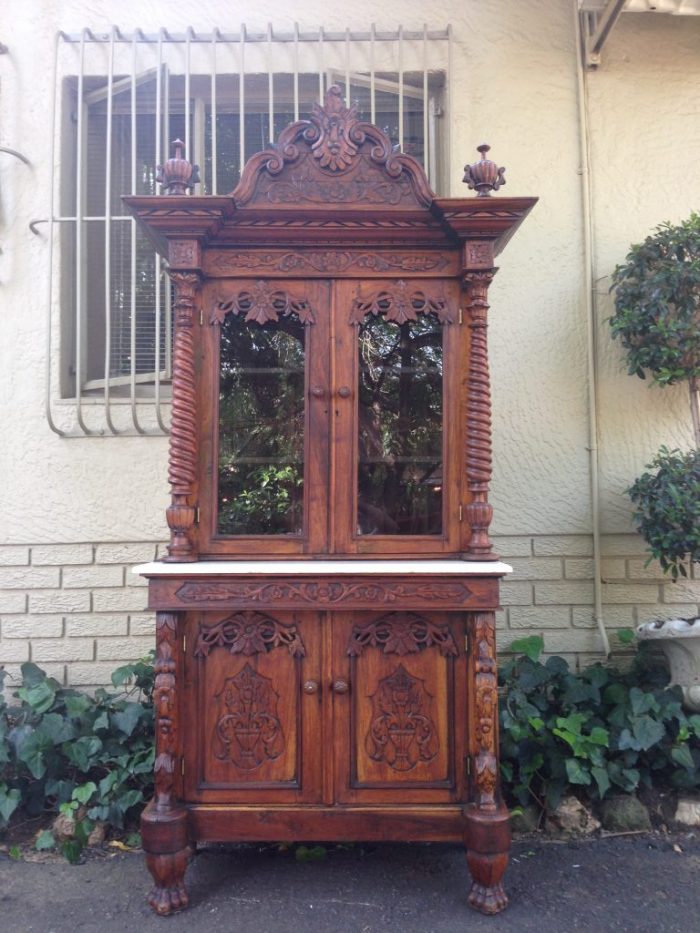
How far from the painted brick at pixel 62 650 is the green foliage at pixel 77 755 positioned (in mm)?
227

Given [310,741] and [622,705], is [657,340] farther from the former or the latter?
[310,741]

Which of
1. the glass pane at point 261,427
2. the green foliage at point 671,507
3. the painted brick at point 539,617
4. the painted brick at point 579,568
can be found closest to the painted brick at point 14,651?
the glass pane at point 261,427

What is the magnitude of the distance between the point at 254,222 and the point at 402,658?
1.67m

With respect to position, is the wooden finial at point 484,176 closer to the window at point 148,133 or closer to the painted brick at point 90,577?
the window at point 148,133

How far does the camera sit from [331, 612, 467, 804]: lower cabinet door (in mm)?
2619

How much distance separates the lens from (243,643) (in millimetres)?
2643

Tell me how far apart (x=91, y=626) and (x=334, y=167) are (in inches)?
95.7

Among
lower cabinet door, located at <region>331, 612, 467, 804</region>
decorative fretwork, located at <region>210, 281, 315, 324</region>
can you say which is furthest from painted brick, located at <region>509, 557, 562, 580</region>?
decorative fretwork, located at <region>210, 281, 315, 324</region>

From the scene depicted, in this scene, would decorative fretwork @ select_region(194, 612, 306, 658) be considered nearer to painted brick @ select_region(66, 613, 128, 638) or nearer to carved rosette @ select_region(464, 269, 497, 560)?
carved rosette @ select_region(464, 269, 497, 560)

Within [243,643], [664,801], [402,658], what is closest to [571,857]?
[664,801]

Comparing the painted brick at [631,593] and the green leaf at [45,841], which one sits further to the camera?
the painted brick at [631,593]

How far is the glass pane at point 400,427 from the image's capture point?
2.72m

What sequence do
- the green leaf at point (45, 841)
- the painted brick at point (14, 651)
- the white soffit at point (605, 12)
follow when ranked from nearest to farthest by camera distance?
the green leaf at point (45, 841)
the white soffit at point (605, 12)
the painted brick at point (14, 651)

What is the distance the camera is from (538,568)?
3666 mm
